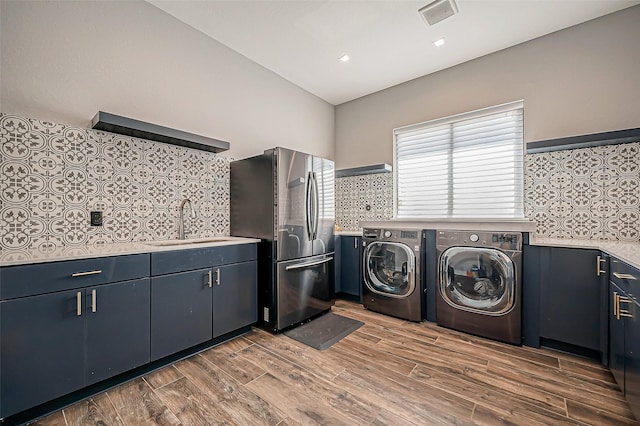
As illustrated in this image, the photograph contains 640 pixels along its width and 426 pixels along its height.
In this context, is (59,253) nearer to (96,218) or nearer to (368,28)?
(96,218)

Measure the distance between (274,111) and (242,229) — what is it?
5.32 ft

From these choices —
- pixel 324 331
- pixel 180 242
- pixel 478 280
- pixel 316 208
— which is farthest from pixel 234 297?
pixel 478 280

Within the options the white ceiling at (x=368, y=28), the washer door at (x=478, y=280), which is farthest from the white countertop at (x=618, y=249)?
the white ceiling at (x=368, y=28)

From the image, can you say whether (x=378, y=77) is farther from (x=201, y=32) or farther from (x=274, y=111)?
(x=201, y=32)

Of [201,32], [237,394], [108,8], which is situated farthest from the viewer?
[201,32]

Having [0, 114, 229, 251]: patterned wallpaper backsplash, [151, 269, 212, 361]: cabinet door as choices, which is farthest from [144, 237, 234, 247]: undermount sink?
[151, 269, 212, 361]: cabinet door

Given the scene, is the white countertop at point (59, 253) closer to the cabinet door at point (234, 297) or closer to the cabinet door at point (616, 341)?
the cabinet door at point (234, 297)

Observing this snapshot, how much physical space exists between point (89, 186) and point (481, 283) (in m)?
3.38

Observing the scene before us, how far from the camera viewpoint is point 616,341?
1.69 m

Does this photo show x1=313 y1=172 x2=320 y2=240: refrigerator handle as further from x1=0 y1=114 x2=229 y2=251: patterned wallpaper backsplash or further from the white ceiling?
the white ceiling

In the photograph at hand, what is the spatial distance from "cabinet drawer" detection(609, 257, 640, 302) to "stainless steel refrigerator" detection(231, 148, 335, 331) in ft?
7.37

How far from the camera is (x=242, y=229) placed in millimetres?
2883

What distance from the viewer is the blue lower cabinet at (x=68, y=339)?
1.38m

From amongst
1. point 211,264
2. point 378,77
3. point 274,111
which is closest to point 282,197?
point 211,264
